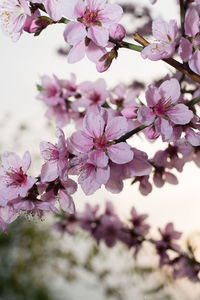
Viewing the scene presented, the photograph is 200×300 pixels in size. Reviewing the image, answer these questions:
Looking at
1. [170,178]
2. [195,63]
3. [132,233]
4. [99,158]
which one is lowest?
[132,233]

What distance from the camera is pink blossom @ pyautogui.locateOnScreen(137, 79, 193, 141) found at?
71cm

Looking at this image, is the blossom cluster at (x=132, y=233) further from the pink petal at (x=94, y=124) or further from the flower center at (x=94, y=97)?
the pink petal at (x=94, y=124)

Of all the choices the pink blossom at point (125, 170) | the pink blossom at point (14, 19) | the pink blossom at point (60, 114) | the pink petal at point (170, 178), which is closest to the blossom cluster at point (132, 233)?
the pink petal at point (170, 178)

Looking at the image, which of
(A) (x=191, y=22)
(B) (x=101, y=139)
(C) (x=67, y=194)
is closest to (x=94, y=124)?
(B) (x=101, y=139)

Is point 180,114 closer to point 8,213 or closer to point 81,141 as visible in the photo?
point 81,141

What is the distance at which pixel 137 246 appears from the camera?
4.50ft

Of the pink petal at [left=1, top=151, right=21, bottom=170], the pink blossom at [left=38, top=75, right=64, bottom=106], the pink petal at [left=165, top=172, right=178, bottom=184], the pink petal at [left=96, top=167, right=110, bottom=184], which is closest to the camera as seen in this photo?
the pink petal at [left=96, top=167, right=110, bottom=184]

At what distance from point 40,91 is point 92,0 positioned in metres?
0.49

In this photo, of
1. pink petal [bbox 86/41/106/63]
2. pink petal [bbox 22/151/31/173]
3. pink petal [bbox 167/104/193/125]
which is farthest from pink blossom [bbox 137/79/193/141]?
pink petal [bbox 22/151/31/173]

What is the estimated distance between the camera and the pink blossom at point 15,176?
2.42 ft

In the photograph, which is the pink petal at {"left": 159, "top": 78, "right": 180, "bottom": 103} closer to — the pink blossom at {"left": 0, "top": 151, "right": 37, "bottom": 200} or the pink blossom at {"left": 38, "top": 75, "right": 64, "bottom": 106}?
the pink blossom at {"left": 0, "top": 151, "right": 37, "bottom": 200}

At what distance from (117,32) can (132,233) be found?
0.81m

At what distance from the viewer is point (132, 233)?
1410 mm

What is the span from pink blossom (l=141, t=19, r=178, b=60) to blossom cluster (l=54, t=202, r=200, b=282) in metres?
0.64
